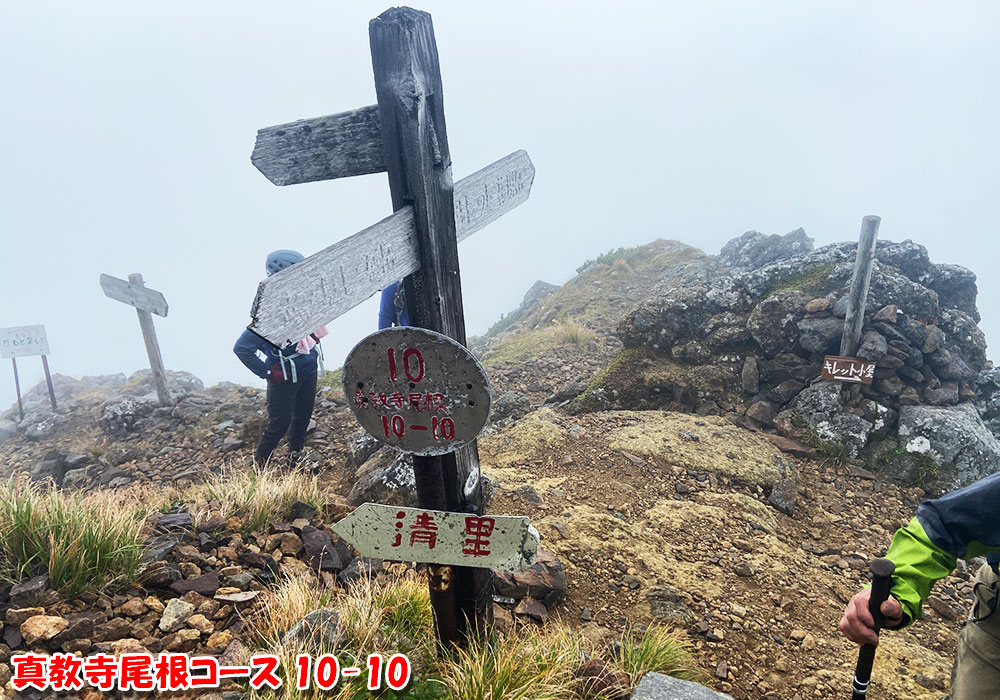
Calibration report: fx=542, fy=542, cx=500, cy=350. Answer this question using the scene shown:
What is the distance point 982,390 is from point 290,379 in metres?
→ 9.14

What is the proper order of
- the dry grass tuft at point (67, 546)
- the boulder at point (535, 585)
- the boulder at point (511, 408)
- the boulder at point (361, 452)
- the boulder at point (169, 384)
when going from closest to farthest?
the dry grass tuft at point (67, 546)
the boulder at point (535, 585)
the boulder at point (361, 452)
the boulder at point (511, 408)
the boulder at point (169, 384)

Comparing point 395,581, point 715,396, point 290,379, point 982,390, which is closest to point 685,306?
point 715,396

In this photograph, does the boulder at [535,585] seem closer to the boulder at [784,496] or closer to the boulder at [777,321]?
the boulder at [784,496]

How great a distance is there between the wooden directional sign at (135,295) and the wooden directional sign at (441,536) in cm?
884

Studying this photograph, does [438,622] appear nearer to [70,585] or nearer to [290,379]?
[70,585]

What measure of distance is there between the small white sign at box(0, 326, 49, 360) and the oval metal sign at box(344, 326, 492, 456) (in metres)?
13.8

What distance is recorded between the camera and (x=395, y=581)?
12.5 feet

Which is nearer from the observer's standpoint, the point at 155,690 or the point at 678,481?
the point at 155,690

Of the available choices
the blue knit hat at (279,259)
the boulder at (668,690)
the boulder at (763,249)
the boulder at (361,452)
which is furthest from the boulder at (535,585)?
the boulder at (763,249)

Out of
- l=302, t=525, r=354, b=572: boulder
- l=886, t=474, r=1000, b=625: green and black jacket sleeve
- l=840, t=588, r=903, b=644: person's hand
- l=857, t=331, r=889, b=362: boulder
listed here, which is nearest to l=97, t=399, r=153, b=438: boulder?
l=302, t=525, r=354, b=572: boulder

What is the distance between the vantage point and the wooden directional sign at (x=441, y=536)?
2543 mm

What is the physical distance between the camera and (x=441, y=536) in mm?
2621

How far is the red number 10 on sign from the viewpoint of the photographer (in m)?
2.42

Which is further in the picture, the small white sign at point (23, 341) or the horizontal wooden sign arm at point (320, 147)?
the small white sign at point (23, 341)
